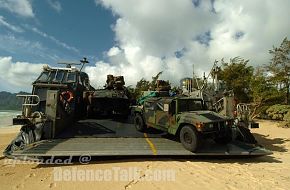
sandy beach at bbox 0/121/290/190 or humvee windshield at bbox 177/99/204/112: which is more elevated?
humvee windshield at bbox 177/99/204/112

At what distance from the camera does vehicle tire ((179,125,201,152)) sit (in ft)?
27.7

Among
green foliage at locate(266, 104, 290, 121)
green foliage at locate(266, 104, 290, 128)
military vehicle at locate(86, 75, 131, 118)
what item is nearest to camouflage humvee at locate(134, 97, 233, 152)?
military vehicle at locate(86, 75, 131, 118)

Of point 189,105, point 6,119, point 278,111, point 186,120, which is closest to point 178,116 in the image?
point 186,120

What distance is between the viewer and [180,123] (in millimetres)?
9055

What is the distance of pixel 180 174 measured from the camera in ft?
23.2

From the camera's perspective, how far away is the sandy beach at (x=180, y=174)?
6.30 m

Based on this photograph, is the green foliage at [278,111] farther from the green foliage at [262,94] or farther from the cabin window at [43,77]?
the cabin window at [43,77]

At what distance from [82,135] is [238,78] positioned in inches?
810

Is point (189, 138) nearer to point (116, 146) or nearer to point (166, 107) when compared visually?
point (166, 107)

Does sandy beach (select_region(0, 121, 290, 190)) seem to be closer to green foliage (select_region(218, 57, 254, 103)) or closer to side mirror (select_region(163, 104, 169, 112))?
side mirror (select_region(163, 104, 169, 112))

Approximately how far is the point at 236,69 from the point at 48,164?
23.2m

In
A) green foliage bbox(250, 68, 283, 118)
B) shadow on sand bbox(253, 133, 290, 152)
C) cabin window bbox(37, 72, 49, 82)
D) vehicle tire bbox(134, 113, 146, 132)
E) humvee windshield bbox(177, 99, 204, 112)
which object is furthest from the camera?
green foliage bbox(250, 68, 283, 118)

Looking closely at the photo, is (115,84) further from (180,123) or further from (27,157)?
(27,157)

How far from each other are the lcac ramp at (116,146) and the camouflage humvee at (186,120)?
1.31 feet
